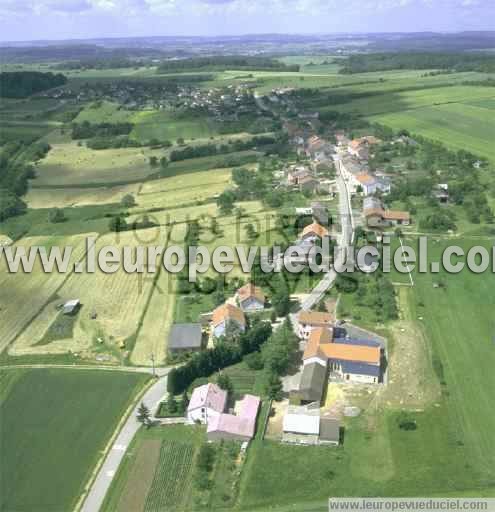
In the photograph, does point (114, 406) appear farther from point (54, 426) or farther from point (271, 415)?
point (271, 415)

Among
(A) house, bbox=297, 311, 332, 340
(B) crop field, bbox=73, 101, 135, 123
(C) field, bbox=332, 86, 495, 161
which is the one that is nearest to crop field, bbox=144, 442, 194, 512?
(A) house, bbox=297, 311, 332, 340

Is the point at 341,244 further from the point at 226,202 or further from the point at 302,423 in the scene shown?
the point at 302,423

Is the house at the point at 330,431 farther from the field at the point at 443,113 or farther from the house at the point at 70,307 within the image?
the field at the point at 443,113

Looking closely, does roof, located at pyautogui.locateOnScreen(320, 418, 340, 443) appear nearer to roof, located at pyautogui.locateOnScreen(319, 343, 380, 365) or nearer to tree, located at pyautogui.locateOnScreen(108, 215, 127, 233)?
roof, located at pyautogui.locateOnScreen(319, 343, 380, 365)

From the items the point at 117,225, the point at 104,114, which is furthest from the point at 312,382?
the point at 104,114

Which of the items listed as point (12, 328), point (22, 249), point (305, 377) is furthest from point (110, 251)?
point (305, 377)
